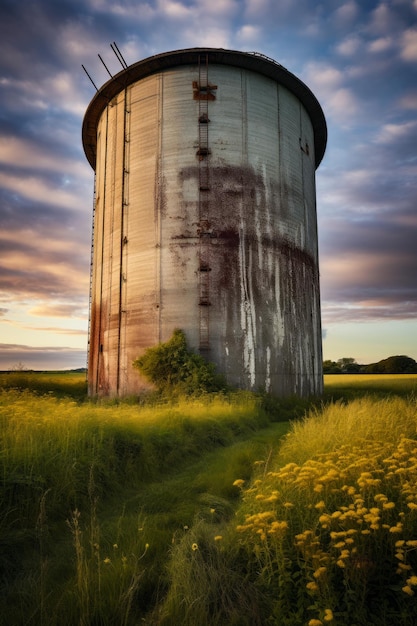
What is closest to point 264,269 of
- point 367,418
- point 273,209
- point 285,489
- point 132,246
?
point 273,209

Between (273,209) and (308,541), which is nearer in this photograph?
(308,541)

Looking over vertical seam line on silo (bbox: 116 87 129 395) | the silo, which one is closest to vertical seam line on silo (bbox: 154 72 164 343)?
the silo

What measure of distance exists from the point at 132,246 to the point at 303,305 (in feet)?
28.3

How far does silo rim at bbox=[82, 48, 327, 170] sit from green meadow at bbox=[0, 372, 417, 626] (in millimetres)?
17857

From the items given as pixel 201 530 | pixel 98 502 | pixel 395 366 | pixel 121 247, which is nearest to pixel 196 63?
pixel 121 247

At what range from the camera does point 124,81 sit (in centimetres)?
2188

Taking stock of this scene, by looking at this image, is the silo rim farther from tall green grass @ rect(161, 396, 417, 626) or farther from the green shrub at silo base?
tall green grass @ rect(161, 396, 417, 626)

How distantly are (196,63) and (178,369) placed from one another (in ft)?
46.6

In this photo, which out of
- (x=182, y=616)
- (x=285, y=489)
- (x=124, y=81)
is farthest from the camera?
(x=124, y=81)

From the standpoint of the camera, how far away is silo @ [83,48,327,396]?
18500mm

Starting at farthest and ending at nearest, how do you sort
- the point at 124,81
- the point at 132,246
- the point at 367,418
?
the point at 124,81
the point at 132,246
the point at 367,418

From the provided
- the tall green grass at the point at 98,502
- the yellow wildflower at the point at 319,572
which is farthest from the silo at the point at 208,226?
the yellow wildflower at the point at 319,572

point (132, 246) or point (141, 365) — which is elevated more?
point (132, 246)

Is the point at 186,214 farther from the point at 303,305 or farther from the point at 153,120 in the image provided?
the point at 303,305
